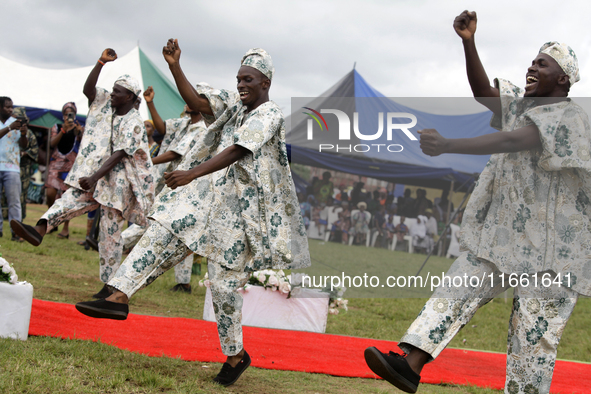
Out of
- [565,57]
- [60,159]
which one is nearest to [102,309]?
[565,57]

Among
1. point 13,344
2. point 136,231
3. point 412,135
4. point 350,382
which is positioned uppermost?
point 412,135

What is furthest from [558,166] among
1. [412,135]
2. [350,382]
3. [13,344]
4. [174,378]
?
[13,344]

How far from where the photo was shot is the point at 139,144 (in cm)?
Answer: 523

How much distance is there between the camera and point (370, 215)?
142 inches

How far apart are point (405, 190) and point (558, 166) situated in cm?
116

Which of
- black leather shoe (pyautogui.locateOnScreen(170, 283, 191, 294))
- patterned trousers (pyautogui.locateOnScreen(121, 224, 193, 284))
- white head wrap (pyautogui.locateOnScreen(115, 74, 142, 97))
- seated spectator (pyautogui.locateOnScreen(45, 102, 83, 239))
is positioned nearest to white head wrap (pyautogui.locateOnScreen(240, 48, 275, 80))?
white head wrap (pyautogui.locateOnScreen(115, 74, 142, 97))

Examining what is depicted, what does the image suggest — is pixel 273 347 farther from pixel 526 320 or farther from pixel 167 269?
pixel 526 320

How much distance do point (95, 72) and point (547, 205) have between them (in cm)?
414

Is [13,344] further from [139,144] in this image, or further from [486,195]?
[486,195]

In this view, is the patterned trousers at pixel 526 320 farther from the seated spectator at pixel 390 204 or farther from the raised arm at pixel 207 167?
the raised arm at pixel 207 167

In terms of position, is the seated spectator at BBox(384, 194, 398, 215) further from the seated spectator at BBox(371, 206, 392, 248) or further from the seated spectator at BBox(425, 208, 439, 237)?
the seated spectator at BBox(425, 208, 439, 237)

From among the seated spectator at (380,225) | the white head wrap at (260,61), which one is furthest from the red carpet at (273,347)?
the white head wrap at (260,61)

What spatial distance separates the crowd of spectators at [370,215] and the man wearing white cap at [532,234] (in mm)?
731

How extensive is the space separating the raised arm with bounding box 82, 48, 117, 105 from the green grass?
1.95m
